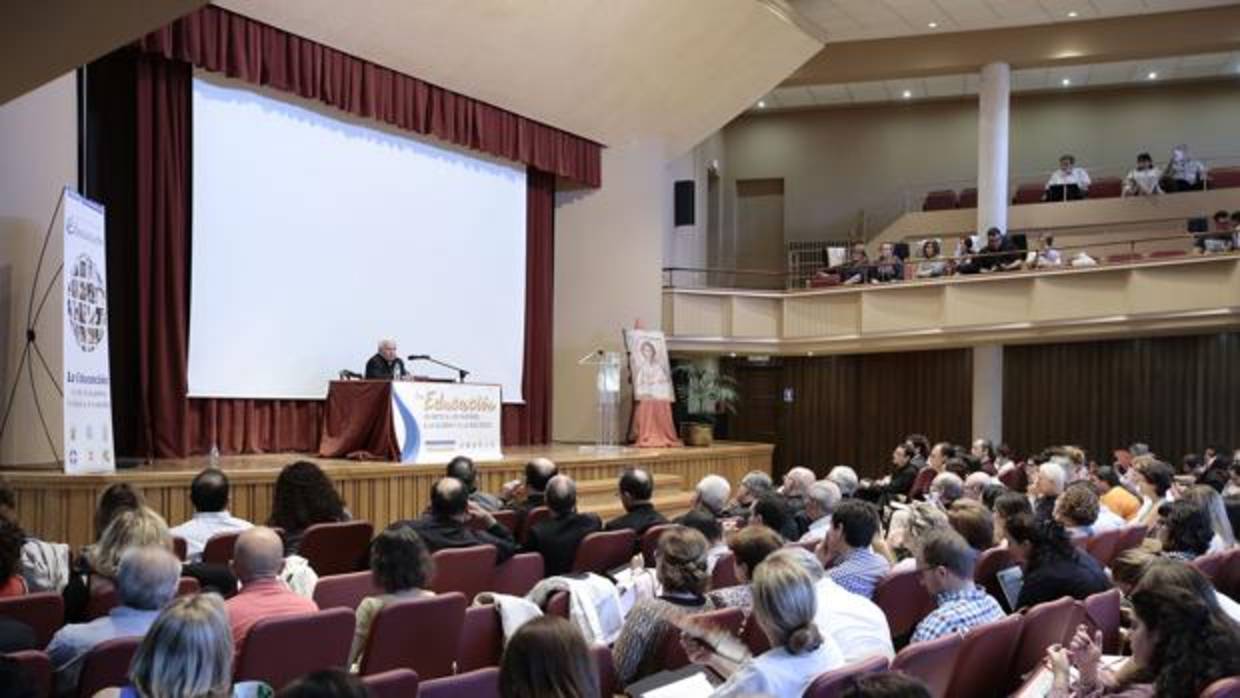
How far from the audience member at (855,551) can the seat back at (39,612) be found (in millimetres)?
2727

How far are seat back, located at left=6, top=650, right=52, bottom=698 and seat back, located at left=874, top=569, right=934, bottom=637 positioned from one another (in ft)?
9.48

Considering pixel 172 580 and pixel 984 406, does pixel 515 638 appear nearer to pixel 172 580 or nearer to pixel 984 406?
pixel 172 580

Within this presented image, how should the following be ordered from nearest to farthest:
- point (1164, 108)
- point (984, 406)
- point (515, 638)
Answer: point (515, 638), point (984, 406), point (1164, 108)

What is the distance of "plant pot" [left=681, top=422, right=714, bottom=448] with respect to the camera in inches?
573

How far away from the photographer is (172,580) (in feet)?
10.6

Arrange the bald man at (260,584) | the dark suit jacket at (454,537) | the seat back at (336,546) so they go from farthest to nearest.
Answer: the seat back at (336,546) → the dark suit jacket at (454,537) → the bald man at (260,584)

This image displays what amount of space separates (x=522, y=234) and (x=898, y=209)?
8.61 meters

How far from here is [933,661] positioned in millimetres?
3115

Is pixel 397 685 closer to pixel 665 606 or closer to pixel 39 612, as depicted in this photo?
pixel 665 606

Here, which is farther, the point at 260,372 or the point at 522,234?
the point at 522,234

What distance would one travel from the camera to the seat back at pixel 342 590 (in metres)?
4.19

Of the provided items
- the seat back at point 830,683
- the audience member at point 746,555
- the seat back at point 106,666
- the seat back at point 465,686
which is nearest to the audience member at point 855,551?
the audience member at point 746,555

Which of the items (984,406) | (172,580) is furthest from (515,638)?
(984,406)

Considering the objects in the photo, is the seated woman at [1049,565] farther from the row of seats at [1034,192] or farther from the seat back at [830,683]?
the row of seats at [1034,192]
